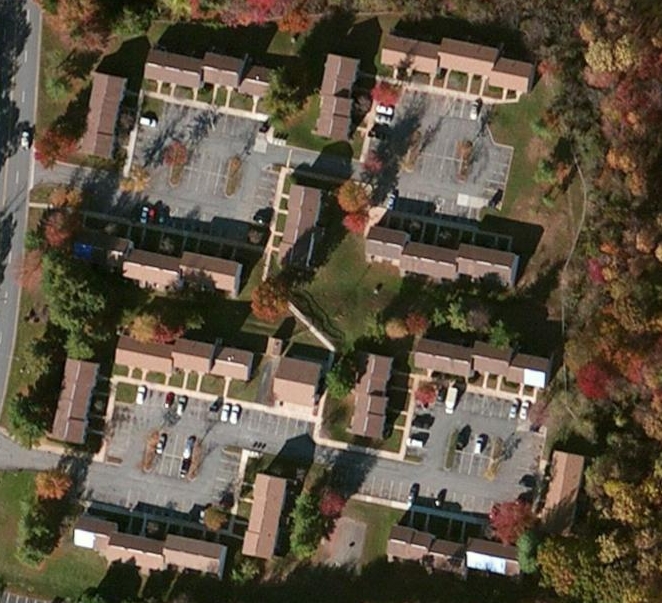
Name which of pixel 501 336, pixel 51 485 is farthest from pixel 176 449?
pixel 501 336

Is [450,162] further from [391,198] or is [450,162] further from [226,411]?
[226,411]

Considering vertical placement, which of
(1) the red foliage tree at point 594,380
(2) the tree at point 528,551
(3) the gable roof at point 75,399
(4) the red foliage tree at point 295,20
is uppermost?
(4) the red foliage tree at point 295,20

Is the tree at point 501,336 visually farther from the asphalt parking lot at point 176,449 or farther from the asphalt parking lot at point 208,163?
the asphalt parking lot at point 208,163

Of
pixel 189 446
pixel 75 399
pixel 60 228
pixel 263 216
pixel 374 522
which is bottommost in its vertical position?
pixel 374 522

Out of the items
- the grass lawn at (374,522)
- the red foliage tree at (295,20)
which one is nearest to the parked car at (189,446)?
the grass lawn at (374,522)

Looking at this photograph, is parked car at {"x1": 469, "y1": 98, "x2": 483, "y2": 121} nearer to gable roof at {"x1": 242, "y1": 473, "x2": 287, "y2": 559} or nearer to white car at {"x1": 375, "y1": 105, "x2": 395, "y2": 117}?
white car at {"x1": 375, "y1": 105, "x2": 395, "y2": 117}

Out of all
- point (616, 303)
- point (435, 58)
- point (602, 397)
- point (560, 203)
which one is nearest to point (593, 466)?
point (602, 397)

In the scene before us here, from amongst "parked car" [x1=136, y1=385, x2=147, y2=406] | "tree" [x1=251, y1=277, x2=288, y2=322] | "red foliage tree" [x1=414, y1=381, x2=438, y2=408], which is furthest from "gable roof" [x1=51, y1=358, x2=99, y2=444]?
"red foliage tree" [x1=414, y1=381, x2=438, y2=408]
